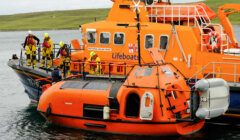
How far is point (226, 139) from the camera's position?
1659cm

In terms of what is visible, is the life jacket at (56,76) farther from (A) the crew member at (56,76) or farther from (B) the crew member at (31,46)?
(B) the crew member at (31,46)

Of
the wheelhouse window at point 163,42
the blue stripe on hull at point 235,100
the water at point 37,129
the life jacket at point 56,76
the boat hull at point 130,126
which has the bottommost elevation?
the water at point 37,129

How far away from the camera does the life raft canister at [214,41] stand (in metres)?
18.3

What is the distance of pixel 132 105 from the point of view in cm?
1667

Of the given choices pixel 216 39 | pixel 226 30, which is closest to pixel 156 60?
pixel 216 39

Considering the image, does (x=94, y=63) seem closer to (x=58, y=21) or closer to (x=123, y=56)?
(x=123, y=56)

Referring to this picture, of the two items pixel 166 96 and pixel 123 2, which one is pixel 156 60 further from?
pixel 123 2

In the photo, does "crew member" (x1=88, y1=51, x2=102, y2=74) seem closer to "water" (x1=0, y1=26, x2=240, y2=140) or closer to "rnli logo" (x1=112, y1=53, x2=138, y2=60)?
"rnli logo" (x1=112, y1=53, x2=138, y2=60)

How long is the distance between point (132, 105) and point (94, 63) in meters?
2.84

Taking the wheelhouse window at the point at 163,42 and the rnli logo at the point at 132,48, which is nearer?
the wheelhouse window at the point at 163,42

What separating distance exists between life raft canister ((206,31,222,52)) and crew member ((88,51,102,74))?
13.3ft

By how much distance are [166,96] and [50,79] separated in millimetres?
6184

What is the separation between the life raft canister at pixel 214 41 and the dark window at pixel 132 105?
144 inches

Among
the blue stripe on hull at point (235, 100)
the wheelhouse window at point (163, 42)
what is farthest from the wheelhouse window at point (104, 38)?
the blue stripe on hull at point (235, 100)
